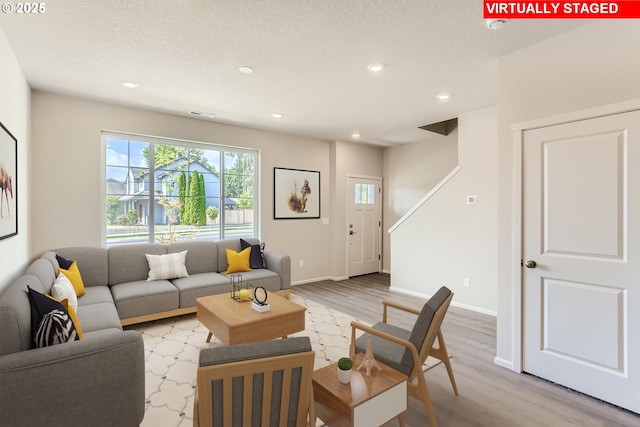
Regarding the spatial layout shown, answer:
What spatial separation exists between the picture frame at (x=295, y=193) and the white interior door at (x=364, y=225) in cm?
73

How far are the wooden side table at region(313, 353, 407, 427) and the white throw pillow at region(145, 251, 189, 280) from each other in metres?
2.87

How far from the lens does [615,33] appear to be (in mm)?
2133

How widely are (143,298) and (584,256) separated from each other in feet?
13.2

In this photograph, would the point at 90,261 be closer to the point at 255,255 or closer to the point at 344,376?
the point at 255,255

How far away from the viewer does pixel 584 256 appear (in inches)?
90.5

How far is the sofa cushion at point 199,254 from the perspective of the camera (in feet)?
13.8

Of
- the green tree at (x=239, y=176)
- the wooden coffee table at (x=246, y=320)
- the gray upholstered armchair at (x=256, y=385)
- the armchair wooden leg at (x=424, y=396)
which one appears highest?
the green tree at (x=239, y=176)

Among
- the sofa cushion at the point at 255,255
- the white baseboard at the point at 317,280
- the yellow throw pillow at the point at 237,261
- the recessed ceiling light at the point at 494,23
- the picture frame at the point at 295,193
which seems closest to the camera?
the recessed ceiling light at the point at 494,23

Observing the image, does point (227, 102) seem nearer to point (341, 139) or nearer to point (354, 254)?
point (341, 139)

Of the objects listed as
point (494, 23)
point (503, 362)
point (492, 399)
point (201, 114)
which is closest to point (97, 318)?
point (201, 114)

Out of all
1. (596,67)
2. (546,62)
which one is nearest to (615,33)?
(596,67)

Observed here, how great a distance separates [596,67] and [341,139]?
13.3 ft

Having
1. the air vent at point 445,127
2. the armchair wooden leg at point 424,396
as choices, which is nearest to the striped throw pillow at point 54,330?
the armchair wooden leg at point 424,396

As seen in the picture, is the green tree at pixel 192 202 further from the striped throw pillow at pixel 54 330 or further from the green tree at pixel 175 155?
the striped throw pillow at pixel 54 330
